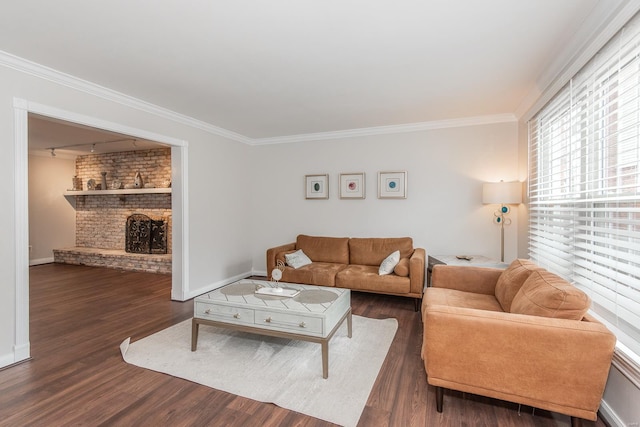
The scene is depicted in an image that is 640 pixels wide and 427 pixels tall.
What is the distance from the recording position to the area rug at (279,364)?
2076 millimetres

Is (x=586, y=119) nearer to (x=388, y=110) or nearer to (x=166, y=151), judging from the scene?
(x=388, y=110)

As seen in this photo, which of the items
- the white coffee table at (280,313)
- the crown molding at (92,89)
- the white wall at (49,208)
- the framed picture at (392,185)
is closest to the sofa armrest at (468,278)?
the white coffee table at (280,313)

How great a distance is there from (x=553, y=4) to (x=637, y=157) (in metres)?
1.04

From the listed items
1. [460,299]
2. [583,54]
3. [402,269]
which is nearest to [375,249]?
[402,269]

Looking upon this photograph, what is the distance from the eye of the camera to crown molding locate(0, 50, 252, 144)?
2584 mm

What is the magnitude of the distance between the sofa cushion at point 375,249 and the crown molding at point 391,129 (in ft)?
5.39

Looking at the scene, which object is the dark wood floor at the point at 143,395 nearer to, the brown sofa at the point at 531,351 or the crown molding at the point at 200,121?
the brown sofa at the point at 531,351

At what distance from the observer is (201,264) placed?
4527mm

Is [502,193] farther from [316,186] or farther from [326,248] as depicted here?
[316,186]

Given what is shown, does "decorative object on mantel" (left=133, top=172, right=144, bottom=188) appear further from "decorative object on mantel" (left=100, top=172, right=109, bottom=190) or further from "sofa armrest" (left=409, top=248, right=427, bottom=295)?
"sofa armrest" (left=409, top=248, right=427, bottom=295)

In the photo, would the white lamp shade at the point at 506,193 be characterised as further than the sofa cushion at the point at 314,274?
No

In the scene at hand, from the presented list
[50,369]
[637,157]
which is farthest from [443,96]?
[50,369]

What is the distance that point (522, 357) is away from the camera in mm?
1743

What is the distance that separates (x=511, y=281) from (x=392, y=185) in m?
2.46
